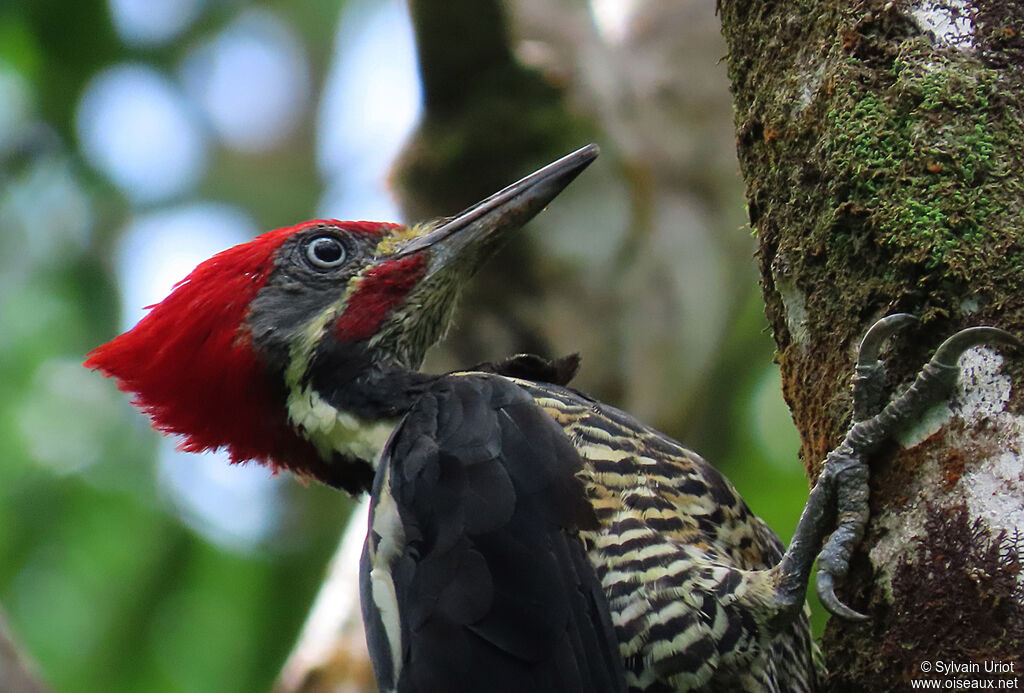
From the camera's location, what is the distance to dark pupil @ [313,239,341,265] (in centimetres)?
332

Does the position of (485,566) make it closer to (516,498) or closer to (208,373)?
(516,498)

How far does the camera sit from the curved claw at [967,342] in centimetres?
199

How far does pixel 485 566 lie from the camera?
2.45m

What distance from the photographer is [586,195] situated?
540 centimetres

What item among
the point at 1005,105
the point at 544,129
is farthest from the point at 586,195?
the point at 1005,105

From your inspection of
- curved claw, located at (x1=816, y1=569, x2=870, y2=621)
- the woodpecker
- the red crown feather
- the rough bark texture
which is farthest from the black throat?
curved claw, located at (x1=816, y1=569, x2=870, y2=621)

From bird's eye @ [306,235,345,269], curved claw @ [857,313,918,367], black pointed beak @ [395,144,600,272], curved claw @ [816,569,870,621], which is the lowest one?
curved claw @ [816,569,870,621]

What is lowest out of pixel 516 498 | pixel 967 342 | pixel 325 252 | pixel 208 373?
pixel 516 498

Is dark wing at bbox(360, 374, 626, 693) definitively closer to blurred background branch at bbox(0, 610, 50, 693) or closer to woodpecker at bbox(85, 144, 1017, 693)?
woodpecker at bbox(85, 144, 1017, 693)

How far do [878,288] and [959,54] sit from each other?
495mm

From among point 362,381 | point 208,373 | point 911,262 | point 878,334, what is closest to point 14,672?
point 208,373

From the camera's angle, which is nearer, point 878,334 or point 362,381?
point 878,334

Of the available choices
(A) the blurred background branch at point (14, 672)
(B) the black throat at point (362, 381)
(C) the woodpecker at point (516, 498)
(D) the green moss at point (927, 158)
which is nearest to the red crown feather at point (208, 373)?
(C) the woodpecker at point (516, 498)

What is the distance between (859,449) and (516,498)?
2.48 feet
